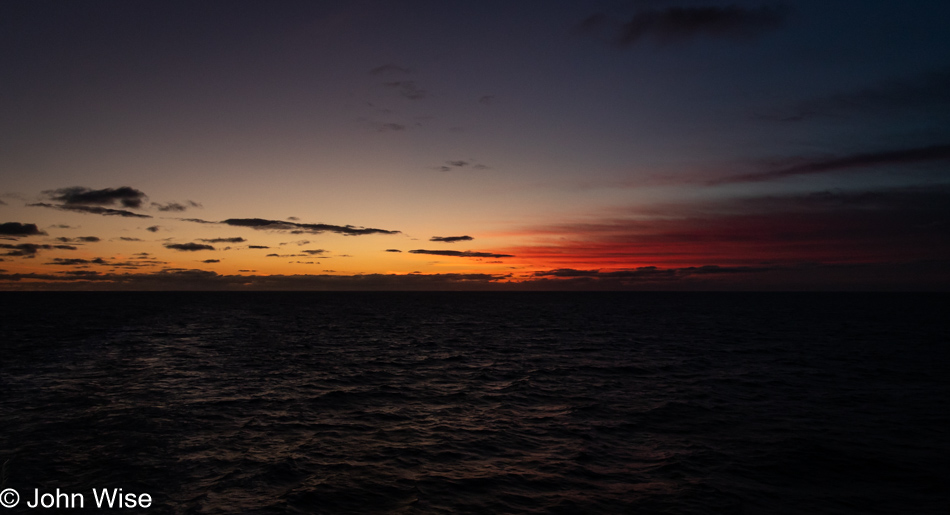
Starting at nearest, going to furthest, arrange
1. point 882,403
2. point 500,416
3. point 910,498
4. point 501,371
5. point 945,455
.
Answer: point 910,498 < point 945,455 < point 500,416 < point 882,403 < point 501,371

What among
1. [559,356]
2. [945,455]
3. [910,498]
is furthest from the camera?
[559,356]

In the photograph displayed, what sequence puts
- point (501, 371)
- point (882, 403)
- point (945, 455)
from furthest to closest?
point (501, 371), point (882, 403), point (945, 455)

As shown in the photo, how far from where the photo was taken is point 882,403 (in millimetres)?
26500

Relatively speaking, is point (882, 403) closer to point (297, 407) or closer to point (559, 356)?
point (559, 356)

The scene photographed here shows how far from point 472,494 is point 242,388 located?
19364 mm

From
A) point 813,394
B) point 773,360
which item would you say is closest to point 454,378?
point 813,394

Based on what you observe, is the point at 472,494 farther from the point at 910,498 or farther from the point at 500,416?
the point at 910,498

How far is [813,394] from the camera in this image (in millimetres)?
28578

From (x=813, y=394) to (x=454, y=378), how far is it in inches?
836

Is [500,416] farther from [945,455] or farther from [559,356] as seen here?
[559,356]

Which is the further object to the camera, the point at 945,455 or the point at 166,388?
the point at 166,388

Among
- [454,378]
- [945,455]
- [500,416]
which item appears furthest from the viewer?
[454,378]

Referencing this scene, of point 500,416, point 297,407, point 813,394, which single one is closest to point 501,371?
point 500,416

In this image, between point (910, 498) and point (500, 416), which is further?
point (500, 416)
